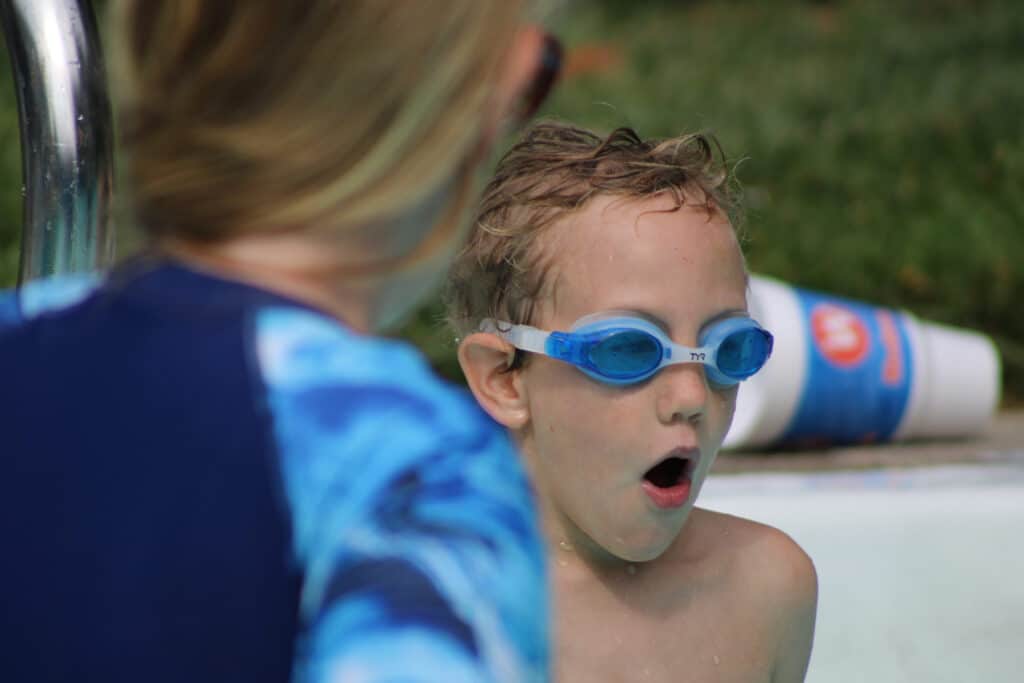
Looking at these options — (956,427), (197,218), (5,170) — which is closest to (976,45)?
(956,427)

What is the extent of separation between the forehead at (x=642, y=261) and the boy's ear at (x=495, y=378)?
89mm

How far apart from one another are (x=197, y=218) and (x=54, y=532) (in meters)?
0.19

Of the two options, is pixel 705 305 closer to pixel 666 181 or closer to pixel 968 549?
pixel 666 181

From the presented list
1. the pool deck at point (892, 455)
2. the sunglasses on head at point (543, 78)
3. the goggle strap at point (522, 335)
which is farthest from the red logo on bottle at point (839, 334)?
the sunglasses on head at point (543, 78)

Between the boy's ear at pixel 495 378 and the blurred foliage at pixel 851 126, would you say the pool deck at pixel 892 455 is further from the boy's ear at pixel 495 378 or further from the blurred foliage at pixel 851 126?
the boy's ear at pixel 495 378

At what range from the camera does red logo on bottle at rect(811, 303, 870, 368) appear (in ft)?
Result: 12.8

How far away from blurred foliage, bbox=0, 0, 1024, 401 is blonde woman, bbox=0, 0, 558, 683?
3.22 m

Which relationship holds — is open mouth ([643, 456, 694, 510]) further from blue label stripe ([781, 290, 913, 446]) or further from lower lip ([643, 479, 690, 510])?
→ blue label stripe ([781, 290, 913, 446])

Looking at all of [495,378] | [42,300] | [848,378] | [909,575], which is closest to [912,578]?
[909,575]

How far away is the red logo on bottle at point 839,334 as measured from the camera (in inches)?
153

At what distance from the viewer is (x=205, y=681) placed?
82cm

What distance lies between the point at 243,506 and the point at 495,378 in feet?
3.61

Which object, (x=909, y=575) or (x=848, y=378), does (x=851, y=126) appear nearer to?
(x=848, y=378)

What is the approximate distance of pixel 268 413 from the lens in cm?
81
